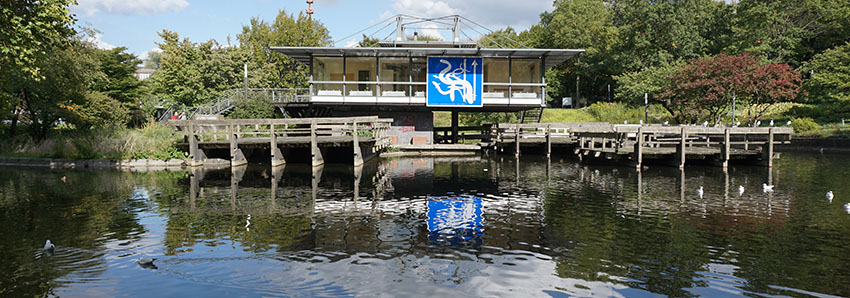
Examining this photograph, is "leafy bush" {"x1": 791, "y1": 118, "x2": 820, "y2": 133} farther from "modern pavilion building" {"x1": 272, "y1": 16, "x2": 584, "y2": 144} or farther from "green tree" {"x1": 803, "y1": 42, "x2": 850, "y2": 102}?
"modern pavilion building" {"x1": 272, "y1": 16, "x2": 584, "y2": 144}

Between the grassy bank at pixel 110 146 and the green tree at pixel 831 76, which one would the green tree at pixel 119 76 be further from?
the green tree at pixel 831 76

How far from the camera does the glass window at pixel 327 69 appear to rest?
109 feet

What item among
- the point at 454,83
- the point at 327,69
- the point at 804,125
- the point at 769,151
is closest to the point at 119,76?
the point at 327,69

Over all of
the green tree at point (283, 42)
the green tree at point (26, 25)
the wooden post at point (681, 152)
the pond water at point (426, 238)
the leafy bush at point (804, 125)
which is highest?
the green tree at point (283, 42)

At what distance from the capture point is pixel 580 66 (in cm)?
6228

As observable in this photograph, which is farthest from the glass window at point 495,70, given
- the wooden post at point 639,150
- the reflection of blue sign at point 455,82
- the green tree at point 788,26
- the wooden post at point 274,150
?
the green tree at point 788,26

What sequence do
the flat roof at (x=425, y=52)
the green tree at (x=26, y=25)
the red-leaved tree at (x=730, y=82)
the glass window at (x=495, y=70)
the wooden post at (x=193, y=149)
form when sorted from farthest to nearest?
the red-leaved tree at (x=730, y=82) < the glass window at (x=495, y=70) < the flat roof at (x=425, y=52) < the wooden post at (x=193, y=149) < the green tree at (x=26, y=25)

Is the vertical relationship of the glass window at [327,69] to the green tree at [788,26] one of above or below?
below

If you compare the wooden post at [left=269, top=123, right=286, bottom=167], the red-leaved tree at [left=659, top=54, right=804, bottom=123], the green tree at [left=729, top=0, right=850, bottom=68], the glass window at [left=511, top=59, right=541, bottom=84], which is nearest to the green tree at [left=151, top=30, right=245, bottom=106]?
the wooden post at [left=269, top=123, right=286, bottom=167]

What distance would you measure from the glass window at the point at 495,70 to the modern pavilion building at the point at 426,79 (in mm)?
63

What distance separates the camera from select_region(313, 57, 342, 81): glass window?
109 ft

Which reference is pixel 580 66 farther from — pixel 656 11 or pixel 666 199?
pixel 666 199

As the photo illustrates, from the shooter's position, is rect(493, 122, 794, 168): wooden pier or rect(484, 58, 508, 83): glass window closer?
rect(493, 122, 794, 168): wooden pier

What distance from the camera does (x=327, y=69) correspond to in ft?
110
